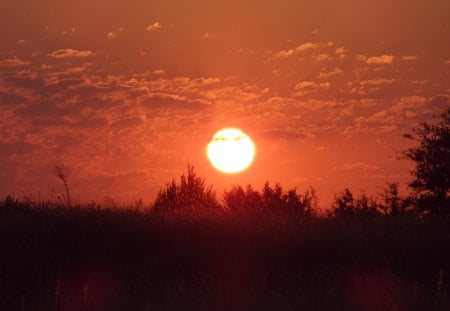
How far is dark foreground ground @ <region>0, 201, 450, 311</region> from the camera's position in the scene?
14.9m

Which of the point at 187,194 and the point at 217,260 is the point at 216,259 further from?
the point at 187,194

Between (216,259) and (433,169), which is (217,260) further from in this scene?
(433,169)

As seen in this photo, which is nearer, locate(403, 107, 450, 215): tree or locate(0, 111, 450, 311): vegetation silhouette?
locate(0, 111, 450, 311): vegetation silhouette

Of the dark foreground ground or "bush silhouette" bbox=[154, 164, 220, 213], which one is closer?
the dark foreground ground

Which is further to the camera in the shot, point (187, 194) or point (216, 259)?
point (187, 194)

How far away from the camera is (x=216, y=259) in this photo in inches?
717

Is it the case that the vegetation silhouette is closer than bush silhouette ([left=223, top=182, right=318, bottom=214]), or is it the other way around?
the vegetation silhouette

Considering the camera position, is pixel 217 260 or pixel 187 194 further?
pixel 187 194

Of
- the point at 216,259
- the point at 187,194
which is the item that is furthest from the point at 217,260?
the point at 187,194

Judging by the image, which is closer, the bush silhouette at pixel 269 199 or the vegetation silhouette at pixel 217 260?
the vegetation silhouette at pixel 217 260

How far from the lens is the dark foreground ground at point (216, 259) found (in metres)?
14.9

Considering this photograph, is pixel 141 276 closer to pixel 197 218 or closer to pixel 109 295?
pixel 109 295

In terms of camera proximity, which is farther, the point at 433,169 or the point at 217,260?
the point at 433,169

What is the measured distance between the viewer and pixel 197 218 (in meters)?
20.1
